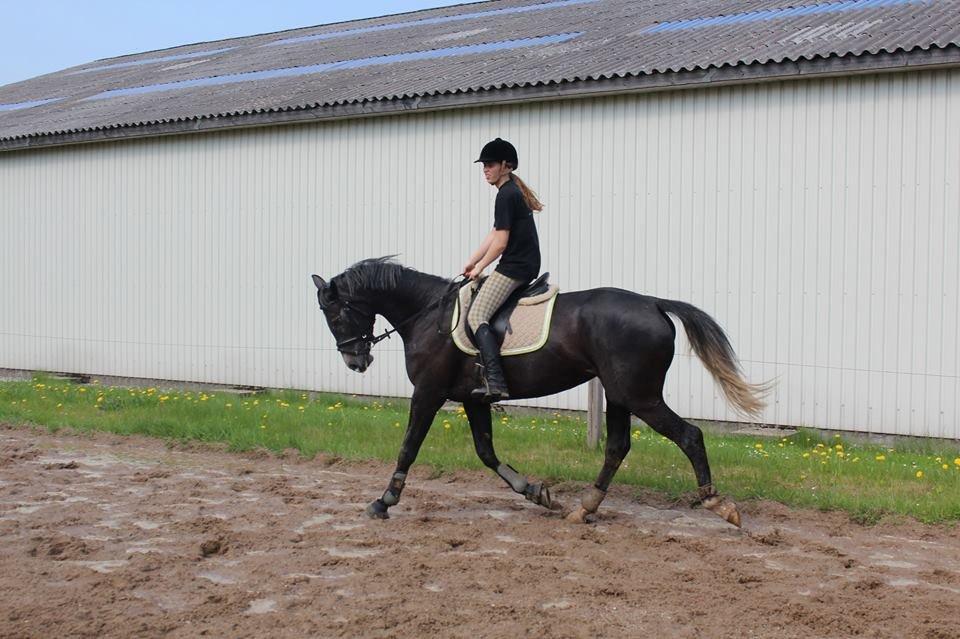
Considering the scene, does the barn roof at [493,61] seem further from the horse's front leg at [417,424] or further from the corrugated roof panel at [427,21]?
the horse's front leg at [417,424]

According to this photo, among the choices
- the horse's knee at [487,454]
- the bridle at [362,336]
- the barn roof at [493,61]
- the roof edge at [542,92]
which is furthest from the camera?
the barn roof at [493,61]

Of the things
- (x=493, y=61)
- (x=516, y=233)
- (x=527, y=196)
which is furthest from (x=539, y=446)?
(x=493, y=61)

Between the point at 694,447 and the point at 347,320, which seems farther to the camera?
the point at 347,320

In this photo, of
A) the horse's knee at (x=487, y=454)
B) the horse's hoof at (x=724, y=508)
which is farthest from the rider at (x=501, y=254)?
the horse's hoof at (x=724, y=508)

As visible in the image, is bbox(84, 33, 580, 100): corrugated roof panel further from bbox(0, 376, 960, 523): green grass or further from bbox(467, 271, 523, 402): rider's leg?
bbox(467, 271, 523, 402): rider's leg

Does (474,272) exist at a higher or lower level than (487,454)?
higher

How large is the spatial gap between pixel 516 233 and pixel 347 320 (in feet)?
5.12

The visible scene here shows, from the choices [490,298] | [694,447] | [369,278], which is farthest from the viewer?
[369,278]

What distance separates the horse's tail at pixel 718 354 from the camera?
24.4ft

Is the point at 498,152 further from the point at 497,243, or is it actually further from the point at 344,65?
the point at 344,65

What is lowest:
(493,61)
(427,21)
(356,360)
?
(356,360)

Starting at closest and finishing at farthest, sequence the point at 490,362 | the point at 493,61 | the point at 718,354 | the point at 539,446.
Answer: the point at 718,354 → the point at 490,362 → the point at 539,446 → the point at 493,61

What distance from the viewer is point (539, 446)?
34.1ft

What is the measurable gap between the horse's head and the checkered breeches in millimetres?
1029
